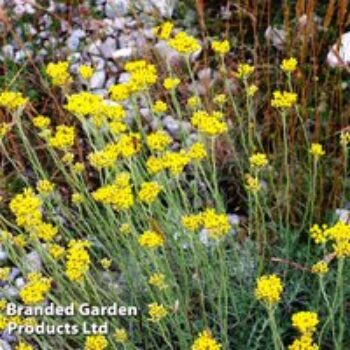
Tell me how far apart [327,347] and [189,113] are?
1255 millimetres

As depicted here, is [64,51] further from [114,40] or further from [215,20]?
[215,20]

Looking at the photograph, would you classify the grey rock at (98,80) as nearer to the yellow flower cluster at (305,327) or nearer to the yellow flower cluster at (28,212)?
the yellow flower cluster at (28,212)

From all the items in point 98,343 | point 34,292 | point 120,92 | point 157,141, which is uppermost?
point 120,92

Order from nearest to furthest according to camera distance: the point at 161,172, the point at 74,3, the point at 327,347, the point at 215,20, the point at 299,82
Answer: the point at 161,172 → the point at 327,347 → the point at 299,82 → the point at 215,20 → the point at 74,3

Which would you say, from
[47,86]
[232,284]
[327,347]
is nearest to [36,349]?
[232,284]

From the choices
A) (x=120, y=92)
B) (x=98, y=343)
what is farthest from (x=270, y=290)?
(x=120, y=92)

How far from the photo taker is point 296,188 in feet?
10.5

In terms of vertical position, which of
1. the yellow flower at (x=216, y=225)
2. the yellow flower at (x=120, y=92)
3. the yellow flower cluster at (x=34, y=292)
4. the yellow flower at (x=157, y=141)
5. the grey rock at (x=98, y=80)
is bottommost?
the yellow flower cluster at (x=34, y=292)

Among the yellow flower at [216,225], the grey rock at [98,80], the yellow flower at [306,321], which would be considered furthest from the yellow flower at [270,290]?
the grey rock at [98,80]

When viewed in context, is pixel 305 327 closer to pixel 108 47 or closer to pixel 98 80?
pixel 98 80

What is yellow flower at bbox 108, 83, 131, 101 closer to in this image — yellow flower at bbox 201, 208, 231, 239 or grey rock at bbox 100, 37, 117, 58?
yellow flower at bbox 201, 208, 231, 239

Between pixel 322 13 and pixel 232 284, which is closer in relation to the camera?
pixel 232 284

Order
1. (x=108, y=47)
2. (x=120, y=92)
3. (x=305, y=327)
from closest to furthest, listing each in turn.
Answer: (x=305, y=327), (x=120, y=92), (x=108, y=47)

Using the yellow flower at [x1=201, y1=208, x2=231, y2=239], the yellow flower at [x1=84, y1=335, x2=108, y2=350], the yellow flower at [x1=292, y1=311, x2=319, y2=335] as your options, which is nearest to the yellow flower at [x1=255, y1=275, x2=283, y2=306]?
the yellow flower at [x1=292, y1=311, x2=319, y2=335]
